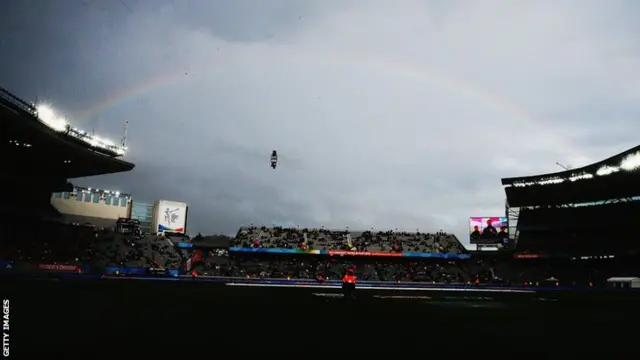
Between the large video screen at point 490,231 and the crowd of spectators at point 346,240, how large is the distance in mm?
3527

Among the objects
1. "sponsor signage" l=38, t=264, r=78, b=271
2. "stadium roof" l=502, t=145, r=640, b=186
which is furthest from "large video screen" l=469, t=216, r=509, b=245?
"sponsor signage" l=38, t=264, r=78, b=271

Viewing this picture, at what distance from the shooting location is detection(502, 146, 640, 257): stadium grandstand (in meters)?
61.4

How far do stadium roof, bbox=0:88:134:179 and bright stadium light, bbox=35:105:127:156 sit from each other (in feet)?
0.50

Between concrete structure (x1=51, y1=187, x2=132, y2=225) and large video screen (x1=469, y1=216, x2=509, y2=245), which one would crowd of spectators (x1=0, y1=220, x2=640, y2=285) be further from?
concrete structure (x1=51, y1=187, x2=132, y2=225)

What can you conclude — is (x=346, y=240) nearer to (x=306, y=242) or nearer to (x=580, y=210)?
(x=306, y=242)

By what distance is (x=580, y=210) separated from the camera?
71375 mm

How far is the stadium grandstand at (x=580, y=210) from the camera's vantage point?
6141cm

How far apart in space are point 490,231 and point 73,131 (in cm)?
6931

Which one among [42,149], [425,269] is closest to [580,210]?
[425,269]

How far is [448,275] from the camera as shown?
6594 centimetres

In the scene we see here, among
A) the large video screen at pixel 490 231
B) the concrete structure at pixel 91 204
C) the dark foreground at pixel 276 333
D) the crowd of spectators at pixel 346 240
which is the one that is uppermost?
the concrete structure at pixel 91 204

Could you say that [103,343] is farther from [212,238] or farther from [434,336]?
[212,238]

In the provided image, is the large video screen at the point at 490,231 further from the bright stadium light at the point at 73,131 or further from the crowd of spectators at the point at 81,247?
the bright stadium light at the point at 73,131

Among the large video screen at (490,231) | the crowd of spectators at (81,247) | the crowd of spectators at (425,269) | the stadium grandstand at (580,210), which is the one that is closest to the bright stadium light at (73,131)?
the crowd of spectators at (81,247)
